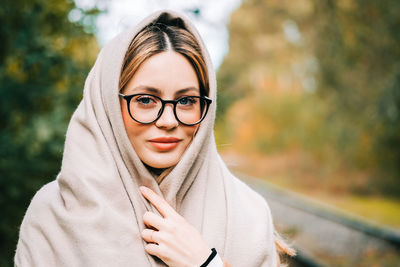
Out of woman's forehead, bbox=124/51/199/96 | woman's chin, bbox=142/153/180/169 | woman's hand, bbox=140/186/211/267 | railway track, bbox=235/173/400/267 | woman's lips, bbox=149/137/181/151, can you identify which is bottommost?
railway track, bbox=235/173/400/267

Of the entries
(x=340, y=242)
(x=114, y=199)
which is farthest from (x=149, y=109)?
(x=340, y=242)

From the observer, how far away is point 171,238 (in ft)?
5.19

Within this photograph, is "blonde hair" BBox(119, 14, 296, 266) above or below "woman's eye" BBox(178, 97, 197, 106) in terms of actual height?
above

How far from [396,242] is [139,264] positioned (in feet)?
20.4

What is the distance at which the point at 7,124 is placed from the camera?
11.4 ft

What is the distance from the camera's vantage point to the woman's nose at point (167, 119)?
5.29 ft

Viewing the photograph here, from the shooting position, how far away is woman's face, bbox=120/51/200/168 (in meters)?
1.62

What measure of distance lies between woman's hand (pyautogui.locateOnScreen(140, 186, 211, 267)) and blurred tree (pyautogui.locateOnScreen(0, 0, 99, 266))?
2123mm

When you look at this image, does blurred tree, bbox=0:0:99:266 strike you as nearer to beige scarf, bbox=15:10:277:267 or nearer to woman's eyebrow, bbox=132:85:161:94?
beige scarf, bbox=15:10:277:267

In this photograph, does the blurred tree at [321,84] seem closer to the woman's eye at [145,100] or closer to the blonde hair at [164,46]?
the blonde hair at [164,46]

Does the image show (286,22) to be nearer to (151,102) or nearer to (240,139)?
(240,139)

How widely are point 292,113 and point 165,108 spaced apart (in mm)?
17994

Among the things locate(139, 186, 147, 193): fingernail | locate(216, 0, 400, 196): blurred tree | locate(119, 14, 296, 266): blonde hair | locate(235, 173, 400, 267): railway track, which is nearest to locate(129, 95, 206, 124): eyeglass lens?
locate(119, 14, 296, 266): blonde hair

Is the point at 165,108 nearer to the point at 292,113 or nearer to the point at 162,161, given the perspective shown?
the point at 162,161
